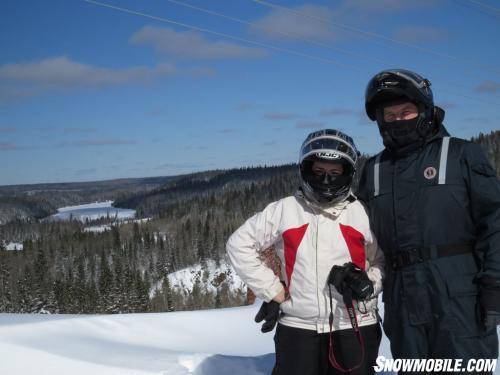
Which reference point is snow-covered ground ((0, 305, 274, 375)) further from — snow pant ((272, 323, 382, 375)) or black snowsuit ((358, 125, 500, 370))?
black snowsuit ((358, 125, 500, 370))

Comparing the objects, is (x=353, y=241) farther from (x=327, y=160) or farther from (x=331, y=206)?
(x=327, y=160)

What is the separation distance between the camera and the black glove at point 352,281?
276 cm

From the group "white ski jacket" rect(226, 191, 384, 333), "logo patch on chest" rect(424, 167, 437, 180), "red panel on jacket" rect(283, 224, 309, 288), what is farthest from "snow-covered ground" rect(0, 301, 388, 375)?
"logo patch on chest" rect(424, 167, 437, 180)

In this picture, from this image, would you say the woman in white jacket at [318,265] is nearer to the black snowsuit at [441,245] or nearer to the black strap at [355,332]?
the black strap at [355,332]

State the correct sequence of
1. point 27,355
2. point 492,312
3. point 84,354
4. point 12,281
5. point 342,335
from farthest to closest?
1. point 12,281
2. point 84,354
3. point 27,355
4. point 342,335
5. point 492,312

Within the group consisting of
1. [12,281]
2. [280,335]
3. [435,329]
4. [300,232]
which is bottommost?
[12,281]

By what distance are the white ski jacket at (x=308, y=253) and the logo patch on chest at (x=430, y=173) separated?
21.4 inches

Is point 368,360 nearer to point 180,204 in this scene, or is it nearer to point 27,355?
point 27,355

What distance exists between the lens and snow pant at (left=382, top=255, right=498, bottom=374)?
2.57 meters

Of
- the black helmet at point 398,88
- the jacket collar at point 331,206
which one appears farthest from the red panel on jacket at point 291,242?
the black helmet at point 398,88

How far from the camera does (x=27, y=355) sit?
181 inches

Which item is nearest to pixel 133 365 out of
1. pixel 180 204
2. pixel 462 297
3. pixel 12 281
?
pixel 462 297

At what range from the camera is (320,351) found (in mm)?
3053

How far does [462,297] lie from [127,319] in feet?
18.7
